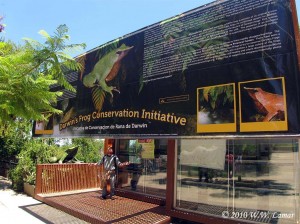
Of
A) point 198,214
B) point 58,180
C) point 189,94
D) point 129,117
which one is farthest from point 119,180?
point 189,94

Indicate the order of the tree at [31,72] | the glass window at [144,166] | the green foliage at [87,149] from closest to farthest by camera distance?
the tree at [31,72]
the glass window at [144,166]
the green foliage at [87,149]

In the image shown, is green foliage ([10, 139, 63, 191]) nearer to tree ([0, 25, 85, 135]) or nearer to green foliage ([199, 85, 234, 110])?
A: green foliage ([199, 85, 234, 110])

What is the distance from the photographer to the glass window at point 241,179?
7.09 meters

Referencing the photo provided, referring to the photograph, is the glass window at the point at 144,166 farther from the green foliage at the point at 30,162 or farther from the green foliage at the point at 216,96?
the green foliage at the point at 30,162

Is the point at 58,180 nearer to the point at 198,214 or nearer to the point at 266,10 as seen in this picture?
the point at 198,214

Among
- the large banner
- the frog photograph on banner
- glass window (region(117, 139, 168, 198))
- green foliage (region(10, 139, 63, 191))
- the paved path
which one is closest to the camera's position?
the frog photograph on banner

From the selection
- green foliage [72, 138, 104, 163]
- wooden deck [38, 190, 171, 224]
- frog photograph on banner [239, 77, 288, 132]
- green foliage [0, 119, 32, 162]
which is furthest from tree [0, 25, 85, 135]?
green foliage [72, 138, 104, 163]

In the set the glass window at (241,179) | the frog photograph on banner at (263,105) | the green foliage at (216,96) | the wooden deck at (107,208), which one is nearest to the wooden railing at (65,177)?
the wooden deck at (107,208)

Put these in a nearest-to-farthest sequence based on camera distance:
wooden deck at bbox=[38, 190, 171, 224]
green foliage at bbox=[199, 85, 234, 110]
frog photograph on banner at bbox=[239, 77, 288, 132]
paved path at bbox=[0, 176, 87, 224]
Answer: frog photograph on banner at bbox=[239, 77, 288, 132]
green foliage at bbox=[199, 85, 234, 110]
wooden deck at bbox=[38, 190, 171, 224]
paved path at bbox=[0, 176, 87, 224]

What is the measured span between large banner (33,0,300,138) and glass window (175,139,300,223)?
135 centimetres

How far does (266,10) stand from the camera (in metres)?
6.39

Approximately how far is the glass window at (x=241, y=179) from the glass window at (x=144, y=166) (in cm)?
116

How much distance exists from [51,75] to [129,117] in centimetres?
573

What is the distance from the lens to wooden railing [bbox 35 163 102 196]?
11.5 m
